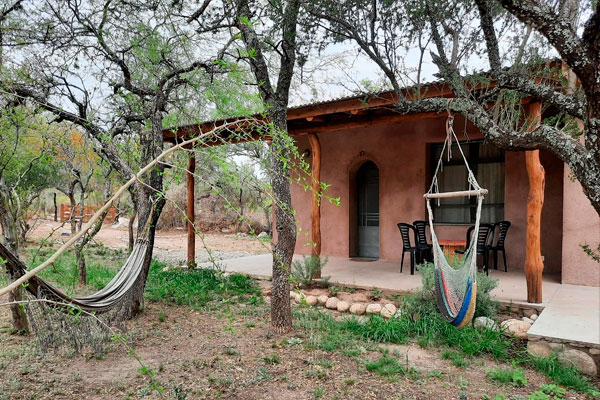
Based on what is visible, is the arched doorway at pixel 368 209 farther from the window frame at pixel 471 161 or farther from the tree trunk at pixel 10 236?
the tree trunk at pixel 10 236

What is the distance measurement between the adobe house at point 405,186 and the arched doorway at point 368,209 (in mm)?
20

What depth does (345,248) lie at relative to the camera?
7582 millimetres

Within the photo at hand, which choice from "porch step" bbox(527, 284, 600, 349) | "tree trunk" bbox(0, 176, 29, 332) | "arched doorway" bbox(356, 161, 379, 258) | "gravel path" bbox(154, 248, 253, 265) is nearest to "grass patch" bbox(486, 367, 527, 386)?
"porch step" bbox(527, 284, 600, 349)

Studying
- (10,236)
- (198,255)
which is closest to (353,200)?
(198,255)

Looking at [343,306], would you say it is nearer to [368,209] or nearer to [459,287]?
[459,287]

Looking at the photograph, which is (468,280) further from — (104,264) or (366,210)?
(104,264)

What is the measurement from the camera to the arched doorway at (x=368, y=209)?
7.58 meters

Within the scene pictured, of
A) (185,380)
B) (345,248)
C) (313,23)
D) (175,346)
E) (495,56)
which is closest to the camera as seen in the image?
(495,56)

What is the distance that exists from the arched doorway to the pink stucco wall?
3.23 meters

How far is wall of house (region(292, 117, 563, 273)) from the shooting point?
571 cm

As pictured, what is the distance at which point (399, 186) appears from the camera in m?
6.95

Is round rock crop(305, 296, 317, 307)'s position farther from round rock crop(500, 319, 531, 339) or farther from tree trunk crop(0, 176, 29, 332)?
tree trunk crop(0, 176, 29, 332)

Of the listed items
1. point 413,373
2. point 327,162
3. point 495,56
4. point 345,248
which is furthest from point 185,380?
point 327,162

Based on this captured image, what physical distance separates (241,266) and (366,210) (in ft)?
8.76
